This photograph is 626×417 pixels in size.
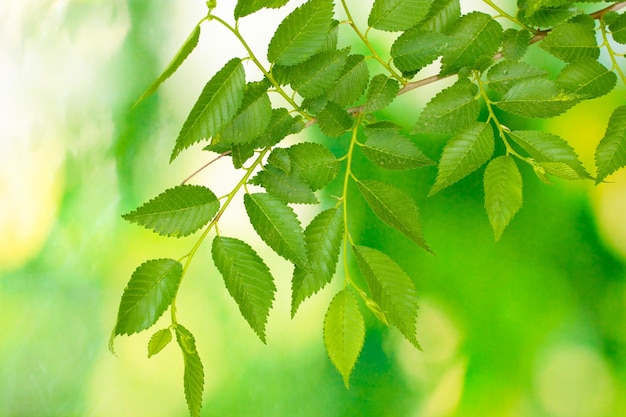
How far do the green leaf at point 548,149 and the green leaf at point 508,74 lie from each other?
39 millimetres

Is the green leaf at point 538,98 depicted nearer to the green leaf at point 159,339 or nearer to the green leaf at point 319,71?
the green leaf at point 319,71

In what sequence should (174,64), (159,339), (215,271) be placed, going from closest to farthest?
(174,64)
(159,339)
(215,271)

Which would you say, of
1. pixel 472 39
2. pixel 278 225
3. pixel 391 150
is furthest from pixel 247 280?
pixel 472 39

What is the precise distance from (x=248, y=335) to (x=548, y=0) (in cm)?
39

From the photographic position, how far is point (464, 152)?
1.57 feet

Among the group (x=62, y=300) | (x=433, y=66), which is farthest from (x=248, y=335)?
(x=433, y=66)

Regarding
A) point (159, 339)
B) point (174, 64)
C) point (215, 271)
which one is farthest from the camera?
point (215, 271)

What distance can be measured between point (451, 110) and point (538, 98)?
0.06m

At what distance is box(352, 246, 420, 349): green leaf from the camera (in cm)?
49

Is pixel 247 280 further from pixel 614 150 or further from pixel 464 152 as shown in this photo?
pixel 614 150

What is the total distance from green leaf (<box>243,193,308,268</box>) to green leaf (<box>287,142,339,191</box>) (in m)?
0.03

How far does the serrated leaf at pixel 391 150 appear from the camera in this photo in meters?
0.49

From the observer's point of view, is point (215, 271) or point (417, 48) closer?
point (417, 48)

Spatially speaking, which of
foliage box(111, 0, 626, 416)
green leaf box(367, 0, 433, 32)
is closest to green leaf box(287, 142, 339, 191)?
foliage box(111, 0, 626, 416)
